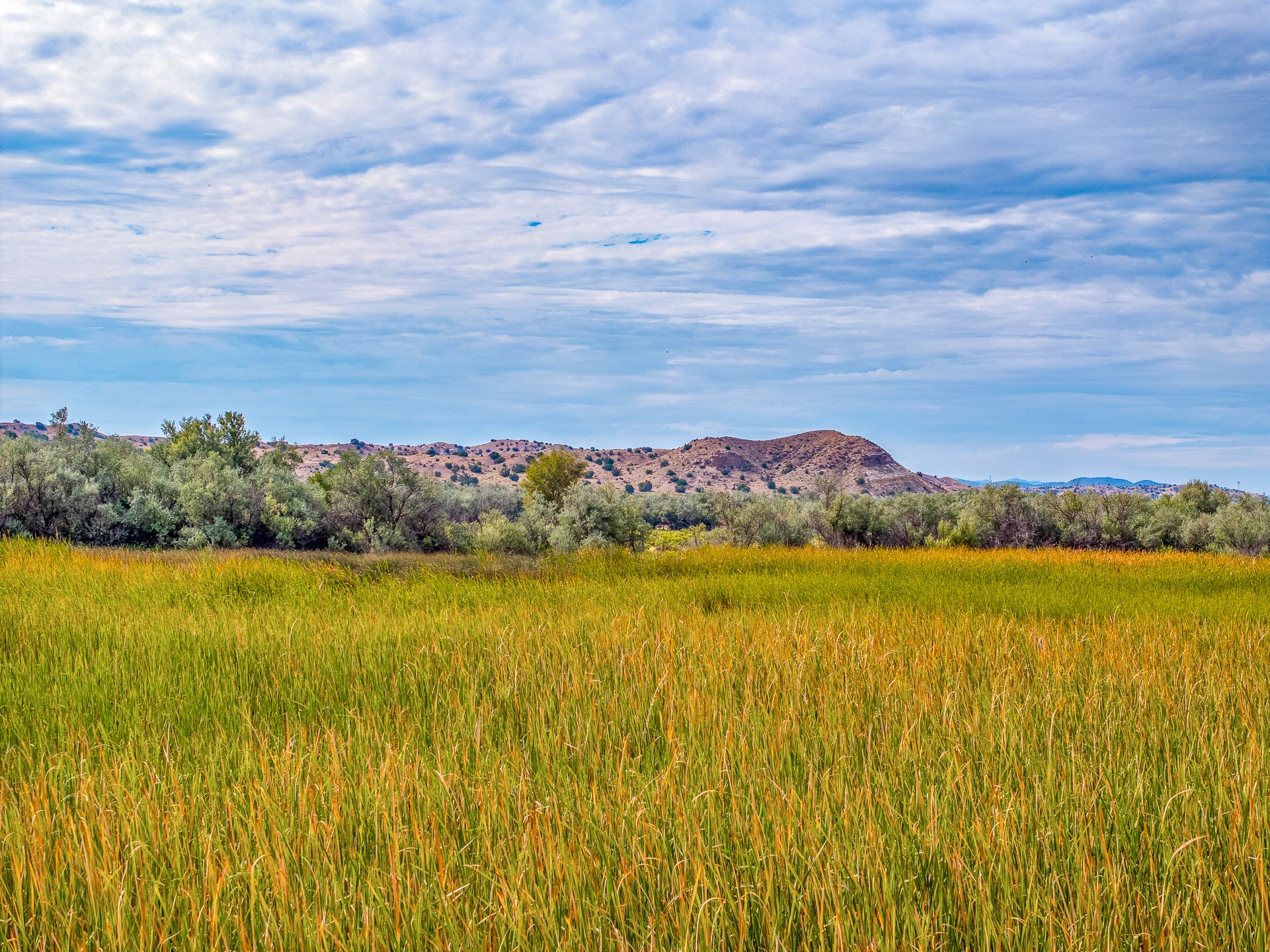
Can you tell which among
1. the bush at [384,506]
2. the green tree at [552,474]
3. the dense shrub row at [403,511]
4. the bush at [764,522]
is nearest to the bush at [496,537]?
the dense shrub row at [403,511]

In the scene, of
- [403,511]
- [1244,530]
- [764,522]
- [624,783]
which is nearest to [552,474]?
[764,522]

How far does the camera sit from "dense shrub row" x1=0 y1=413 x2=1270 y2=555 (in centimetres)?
1931

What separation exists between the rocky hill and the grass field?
7741 cm

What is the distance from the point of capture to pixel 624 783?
3.69 meters

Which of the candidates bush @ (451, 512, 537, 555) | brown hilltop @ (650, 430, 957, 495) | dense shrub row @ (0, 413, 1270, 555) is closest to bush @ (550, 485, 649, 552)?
dense shrub row @ (0, 413, 1270, 555)

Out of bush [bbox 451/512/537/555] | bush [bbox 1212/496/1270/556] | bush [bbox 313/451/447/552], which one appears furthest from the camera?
Result: bush [bbox 1212/496/1270/556]

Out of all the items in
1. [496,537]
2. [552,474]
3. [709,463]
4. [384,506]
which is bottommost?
[496,537]

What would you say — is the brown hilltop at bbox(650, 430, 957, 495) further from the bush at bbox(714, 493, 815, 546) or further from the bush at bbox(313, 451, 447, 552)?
the bush at bbox(313, 451, 447, 552)

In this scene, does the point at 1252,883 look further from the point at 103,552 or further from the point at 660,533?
the point at 660,533

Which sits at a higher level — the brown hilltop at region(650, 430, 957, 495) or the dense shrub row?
the brown hilltop at region(650, 430, 957, 495)

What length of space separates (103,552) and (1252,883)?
16.4 meters

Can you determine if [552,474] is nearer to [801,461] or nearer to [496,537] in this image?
[496,537]

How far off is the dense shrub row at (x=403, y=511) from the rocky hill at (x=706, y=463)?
5243 cm

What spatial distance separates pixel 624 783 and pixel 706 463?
101938mm
